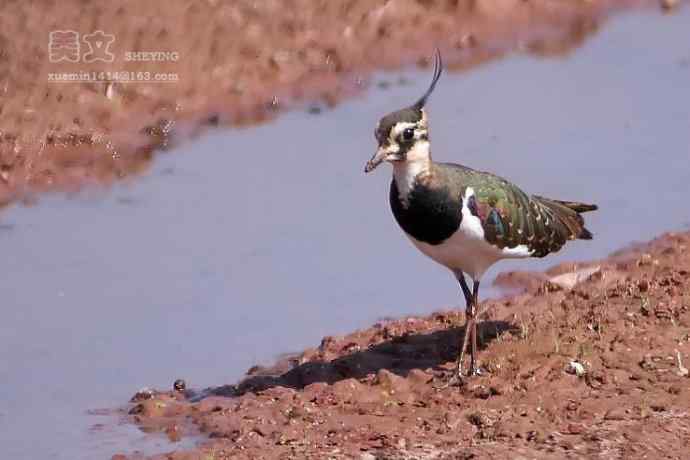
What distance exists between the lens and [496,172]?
13.8 metres

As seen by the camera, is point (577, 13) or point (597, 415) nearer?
point (597, 415)

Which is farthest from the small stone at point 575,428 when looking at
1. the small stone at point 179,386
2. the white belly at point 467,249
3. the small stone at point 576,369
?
the small stone at point 179,386

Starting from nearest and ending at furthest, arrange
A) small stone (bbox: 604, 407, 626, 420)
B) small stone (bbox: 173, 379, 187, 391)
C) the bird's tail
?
small stone (bbox: 604, 407, 626, 420)
small stone (bbox: 173, 379, 187, 391)
the bird's tail

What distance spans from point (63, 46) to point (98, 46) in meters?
0.31

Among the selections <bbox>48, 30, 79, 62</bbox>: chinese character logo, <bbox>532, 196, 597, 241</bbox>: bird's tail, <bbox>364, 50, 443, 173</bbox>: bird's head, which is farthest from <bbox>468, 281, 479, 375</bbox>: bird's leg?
<bbox>48, 30, 79, 62</bbox>: chinese character logo

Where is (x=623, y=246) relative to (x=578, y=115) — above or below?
below

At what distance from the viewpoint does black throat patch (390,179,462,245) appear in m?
10.0

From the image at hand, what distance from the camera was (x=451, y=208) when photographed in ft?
33.0

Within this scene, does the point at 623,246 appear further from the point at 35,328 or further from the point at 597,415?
the point at 35,328

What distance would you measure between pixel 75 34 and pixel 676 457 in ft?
28.0

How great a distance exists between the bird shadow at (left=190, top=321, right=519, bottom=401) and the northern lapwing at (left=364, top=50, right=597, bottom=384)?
33 centimetres

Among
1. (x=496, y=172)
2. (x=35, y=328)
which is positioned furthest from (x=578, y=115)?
(x=35, y=328)

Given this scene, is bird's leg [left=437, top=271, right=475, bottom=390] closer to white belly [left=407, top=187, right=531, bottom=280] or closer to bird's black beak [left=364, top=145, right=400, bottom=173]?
white belly [left=407, top=187, right=531, bottom=280]

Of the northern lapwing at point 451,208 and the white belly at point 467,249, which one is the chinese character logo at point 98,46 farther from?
the white belly at point 467,249
